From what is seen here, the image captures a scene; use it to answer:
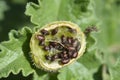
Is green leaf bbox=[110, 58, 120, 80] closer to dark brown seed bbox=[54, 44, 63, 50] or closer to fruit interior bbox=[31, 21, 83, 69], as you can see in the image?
fruit interior bbox=[31, 21, 83, 69]

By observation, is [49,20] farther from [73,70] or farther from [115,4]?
[115,4]

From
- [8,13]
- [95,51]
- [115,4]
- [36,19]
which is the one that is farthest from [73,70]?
[115,4]

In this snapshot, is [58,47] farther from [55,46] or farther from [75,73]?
[75,73]

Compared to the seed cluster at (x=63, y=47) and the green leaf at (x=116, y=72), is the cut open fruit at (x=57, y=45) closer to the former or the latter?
the seed cluster at (x=63, y=47)

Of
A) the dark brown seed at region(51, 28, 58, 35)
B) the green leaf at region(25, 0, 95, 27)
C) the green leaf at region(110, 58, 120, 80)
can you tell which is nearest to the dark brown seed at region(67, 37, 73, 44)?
the dark brown seed at region(51, 28, 58, 35)

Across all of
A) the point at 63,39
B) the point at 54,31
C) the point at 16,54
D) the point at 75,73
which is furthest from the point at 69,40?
the point at 16,54

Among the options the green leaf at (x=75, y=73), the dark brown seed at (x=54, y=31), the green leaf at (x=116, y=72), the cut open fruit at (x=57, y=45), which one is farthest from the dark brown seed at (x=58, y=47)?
the green leaf at (x=116, y=72)
